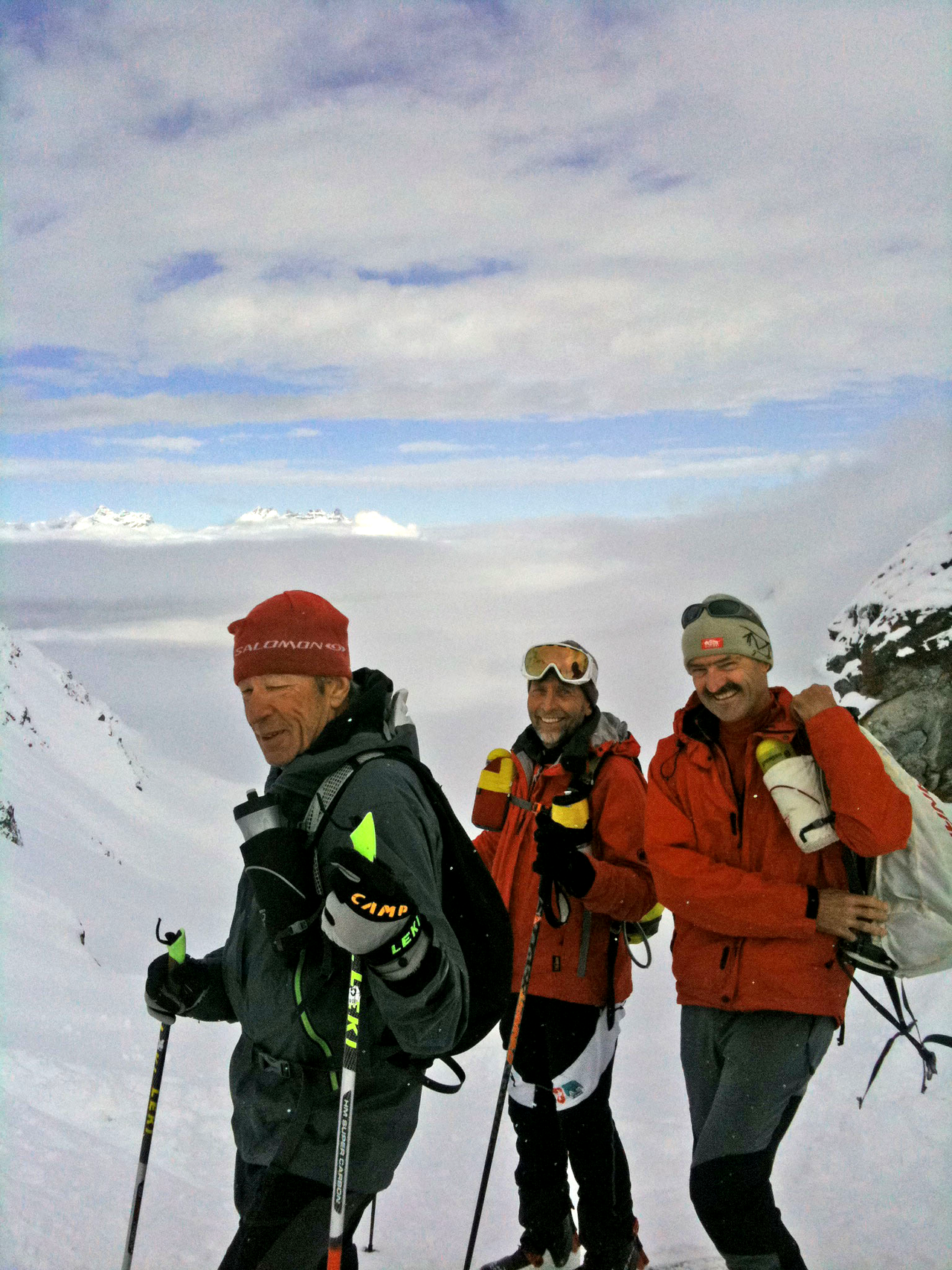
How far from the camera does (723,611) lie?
160 inches

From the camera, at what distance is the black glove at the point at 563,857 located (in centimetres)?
425

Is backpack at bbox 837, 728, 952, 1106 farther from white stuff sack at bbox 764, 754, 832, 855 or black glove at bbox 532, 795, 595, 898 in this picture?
black glove at bbox 532, 795, 595, 898

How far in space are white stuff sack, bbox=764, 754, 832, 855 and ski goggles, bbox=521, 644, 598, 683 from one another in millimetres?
1377

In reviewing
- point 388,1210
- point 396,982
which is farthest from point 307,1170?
point 388,1210

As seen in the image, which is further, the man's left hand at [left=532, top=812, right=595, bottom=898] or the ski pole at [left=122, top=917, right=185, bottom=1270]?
the man's left hand at [left=532, top=812, right=595, bottom=898]

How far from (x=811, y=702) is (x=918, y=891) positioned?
0.76 metres

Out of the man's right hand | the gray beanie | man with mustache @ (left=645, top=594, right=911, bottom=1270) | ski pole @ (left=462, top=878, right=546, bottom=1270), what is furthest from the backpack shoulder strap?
ski pole @ (left=462, top=878, right=546, bottom=1270)

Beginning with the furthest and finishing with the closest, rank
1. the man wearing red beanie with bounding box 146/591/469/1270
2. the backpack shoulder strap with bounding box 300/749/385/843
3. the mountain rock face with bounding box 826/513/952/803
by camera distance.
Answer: the mountain rock face with bounding box 826/513/952/803 < the backpack shoulder strap with bounding box 300/749/385/843 < the man wearing red beanie with bounding box 146/591/469/1270

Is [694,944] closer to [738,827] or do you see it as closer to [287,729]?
[738,827]

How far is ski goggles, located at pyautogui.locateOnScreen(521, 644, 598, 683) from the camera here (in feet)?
15.9

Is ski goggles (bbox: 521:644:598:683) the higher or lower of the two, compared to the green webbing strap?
higher

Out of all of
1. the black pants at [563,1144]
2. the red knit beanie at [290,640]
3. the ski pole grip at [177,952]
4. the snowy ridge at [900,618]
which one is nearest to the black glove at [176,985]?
the ski pole grip at [177,952]

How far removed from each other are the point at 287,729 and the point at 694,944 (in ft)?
6.35

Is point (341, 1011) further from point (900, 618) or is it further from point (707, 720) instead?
point (900, 618)
